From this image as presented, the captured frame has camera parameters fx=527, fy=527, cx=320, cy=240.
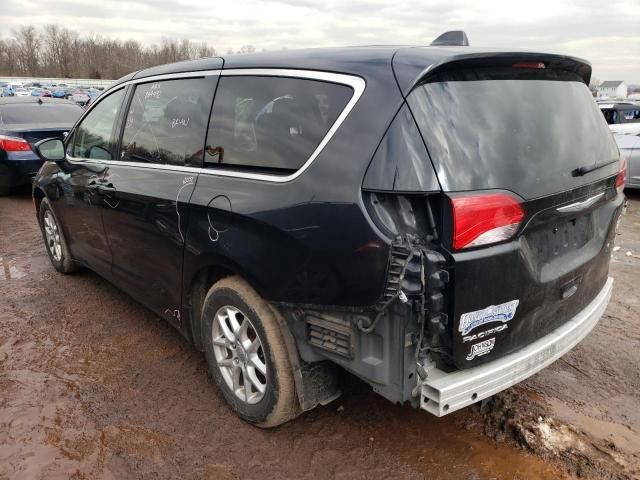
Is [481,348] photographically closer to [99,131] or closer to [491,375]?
[491,375]

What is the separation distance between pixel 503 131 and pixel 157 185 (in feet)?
6.53

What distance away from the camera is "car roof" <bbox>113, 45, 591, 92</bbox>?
83.5 inches

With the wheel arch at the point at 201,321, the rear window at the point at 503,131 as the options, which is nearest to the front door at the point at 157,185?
the wheel arch at the point at 201,321

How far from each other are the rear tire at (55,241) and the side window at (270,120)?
2.80 m

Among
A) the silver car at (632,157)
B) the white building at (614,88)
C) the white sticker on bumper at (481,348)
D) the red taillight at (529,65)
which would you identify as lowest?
the white building at (614,88)

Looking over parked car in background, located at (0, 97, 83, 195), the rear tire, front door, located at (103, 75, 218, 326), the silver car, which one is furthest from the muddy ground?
the silver car

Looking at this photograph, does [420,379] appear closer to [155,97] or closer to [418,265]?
[418,265]

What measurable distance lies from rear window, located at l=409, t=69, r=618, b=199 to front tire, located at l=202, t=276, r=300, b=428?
1119 mm

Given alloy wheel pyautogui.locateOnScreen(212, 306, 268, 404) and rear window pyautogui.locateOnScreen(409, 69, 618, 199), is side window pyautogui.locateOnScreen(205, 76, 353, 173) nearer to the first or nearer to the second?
rear window pyautogui.locateOnScreen(409, 69, 618, 199)

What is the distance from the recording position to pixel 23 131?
8.46 metres

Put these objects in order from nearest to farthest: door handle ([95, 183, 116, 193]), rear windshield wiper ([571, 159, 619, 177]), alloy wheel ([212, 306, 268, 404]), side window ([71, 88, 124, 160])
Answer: rear windshield wiper ([571, 159, 619, 177]) < alloy wheel ([212, 306, 268, 404]) < door handle ([95, 183, 116, 193]) < side window ([71, 88, 124, 160])

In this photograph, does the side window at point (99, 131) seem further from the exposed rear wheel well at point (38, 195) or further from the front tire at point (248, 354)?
the front tire at point (248, 354)

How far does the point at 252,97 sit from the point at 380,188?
105 centimetres

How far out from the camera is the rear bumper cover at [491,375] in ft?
6.78
